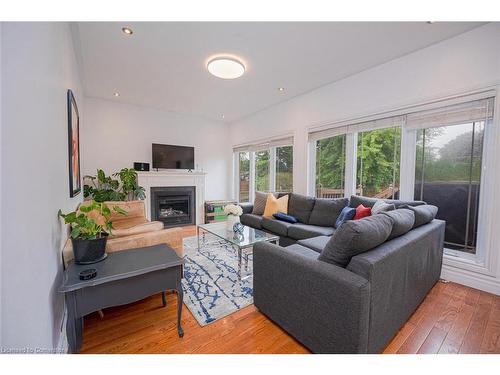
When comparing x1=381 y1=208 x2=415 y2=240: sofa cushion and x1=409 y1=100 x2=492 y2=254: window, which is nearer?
x1=381 y1=208 x2=415 y2=240: sofa cushion

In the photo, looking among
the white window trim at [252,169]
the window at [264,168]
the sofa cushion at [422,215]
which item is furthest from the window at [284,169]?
the sofa cushion at [422,215]

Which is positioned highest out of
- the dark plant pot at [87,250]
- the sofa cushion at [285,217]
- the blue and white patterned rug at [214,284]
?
the dark plant pot at [87,250]

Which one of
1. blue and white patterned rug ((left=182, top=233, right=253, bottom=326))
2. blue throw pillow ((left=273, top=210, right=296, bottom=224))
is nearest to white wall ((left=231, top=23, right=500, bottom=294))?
blue throw pillow ((left=273, top=210, right=296, bottom=224))

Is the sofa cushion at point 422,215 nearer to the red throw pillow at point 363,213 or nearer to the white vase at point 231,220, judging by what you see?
the red throw pillow at point 363,213

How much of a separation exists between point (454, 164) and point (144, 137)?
537 cm

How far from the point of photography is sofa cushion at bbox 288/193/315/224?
3.38 m

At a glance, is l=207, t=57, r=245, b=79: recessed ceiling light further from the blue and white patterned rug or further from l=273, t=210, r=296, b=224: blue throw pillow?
the blue and white patterned rug

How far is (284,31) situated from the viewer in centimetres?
220

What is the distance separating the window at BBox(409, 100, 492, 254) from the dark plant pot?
3.53m

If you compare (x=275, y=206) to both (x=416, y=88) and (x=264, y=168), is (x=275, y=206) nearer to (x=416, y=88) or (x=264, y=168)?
(x=264, y=168)

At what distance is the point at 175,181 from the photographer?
16.0ft

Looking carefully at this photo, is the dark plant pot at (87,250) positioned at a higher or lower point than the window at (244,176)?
lower

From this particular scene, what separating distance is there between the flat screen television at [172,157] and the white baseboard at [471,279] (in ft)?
16.1

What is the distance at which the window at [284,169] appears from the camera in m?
4.44
